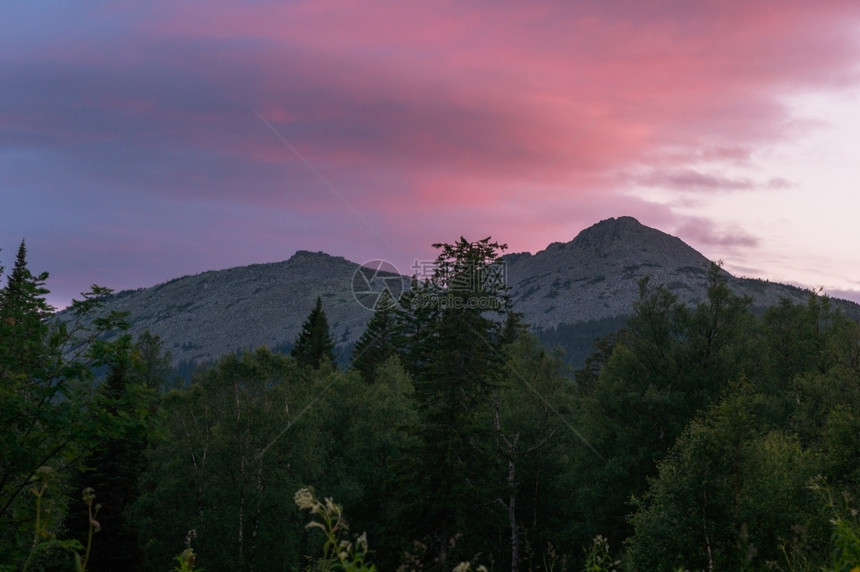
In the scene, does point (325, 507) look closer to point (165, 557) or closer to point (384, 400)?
point (165, 557)

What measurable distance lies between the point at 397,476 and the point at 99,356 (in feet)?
87.9

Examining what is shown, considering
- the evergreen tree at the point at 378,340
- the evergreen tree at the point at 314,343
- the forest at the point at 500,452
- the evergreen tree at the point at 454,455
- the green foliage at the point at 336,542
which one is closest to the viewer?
the green foliage at the point at 336,542

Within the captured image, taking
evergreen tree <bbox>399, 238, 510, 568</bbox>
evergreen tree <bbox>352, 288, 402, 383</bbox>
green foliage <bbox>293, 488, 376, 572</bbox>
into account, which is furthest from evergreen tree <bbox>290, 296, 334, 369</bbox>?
green foliage <bbox>293, 488, 376, 572</bbox>

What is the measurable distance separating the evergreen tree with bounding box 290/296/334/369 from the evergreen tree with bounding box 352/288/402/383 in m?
4.40

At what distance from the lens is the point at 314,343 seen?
82.6 m

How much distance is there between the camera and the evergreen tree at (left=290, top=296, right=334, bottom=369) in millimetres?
81438

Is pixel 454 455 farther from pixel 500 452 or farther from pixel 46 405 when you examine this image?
pixel 46 405

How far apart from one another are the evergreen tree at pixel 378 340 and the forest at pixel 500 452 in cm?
1479

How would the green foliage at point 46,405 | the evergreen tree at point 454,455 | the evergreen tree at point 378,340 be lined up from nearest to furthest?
the green foliage at point 46,405 → the evergreen tree at point 454,455 → the evergreen tree at point 378,340

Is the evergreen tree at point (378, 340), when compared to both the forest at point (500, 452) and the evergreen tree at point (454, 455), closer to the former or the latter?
the forest at point (500, 452)

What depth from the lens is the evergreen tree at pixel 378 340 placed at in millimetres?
78625

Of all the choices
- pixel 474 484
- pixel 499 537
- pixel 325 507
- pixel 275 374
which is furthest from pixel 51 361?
pixel 275 374

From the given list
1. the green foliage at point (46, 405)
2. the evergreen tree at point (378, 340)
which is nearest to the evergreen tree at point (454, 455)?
the green foliage at point (46, 405)

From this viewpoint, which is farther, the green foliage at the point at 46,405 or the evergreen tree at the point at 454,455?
the evergreen tree at the point at 454,455
